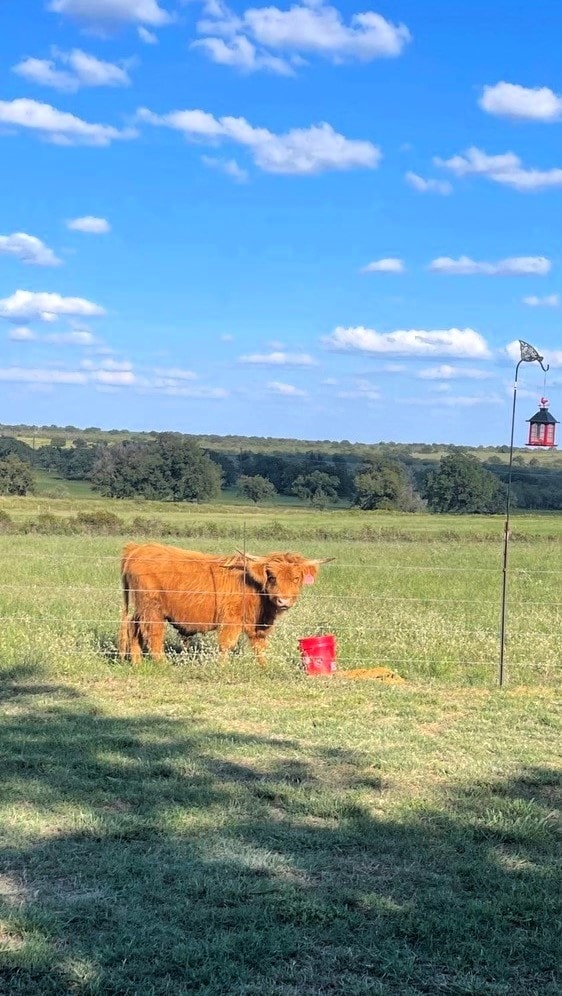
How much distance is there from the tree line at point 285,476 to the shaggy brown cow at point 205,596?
5.23m

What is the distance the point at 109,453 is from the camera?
20406mm

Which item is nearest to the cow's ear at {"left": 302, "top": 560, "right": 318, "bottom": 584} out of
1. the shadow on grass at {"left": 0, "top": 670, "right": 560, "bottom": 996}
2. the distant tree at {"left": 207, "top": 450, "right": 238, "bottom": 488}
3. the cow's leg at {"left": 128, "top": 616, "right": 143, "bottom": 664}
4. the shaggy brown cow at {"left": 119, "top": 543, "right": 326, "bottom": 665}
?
the shaggy brown cow at {"left": 119, "top": 543, "right": 326, "bottom": 665}

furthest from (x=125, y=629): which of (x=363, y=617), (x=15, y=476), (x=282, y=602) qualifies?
(x=15, y=476)

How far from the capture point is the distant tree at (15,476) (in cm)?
2143

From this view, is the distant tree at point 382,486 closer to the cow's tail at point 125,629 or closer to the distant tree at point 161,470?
the distant tree at point 161,470

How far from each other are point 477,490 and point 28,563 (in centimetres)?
1027

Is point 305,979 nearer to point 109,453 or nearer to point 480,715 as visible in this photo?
point 480,715

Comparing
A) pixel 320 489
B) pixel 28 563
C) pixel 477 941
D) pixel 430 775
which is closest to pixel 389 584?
pixel 320 489

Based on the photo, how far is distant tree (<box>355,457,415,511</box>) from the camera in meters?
17.9

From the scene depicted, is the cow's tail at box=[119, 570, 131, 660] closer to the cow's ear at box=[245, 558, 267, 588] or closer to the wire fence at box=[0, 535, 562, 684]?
the wire fence at box=[0, 535, 562, 684]

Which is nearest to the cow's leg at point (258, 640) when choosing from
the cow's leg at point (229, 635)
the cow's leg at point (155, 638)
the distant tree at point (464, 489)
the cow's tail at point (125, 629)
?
the cow's leg at point (229, 635)

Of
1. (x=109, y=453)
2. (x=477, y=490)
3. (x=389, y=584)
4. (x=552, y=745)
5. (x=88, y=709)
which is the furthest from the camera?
(x=109, y=453)

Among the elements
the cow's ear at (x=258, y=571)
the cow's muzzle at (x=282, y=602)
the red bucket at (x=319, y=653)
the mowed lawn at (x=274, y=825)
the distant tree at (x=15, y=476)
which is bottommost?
the mowed lawn at (x=274, y=825)

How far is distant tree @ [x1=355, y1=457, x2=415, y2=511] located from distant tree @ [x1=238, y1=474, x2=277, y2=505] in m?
1.82
